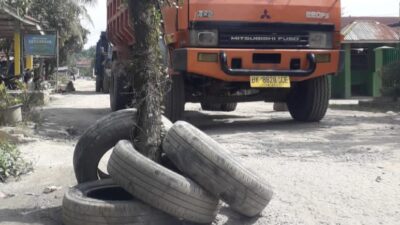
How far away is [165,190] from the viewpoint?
4.44 metres

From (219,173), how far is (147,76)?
1.08 m

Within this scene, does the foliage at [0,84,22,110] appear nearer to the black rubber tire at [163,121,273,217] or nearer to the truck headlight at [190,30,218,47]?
the truck headlight at [190,30,218,47]

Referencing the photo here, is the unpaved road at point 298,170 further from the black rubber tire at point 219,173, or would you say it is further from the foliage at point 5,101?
the foliage at point 5,101

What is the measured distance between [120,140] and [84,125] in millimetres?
6168

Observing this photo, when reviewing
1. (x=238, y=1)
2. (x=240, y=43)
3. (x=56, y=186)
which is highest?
(x=238, y=1)

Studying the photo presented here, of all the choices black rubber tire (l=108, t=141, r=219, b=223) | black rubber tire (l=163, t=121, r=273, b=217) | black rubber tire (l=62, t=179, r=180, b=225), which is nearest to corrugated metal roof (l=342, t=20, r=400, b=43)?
black rubber tire (l=163, t=121, r=273, b=217)

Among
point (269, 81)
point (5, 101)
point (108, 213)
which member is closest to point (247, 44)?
point (269, 81)

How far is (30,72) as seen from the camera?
20.2 meters

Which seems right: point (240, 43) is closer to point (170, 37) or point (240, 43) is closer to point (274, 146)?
point (170, 37)

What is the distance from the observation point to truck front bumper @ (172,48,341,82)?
354 inches

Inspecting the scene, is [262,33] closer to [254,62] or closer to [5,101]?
[254,62]

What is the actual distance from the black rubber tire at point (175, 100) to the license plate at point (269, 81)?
1.17 meters

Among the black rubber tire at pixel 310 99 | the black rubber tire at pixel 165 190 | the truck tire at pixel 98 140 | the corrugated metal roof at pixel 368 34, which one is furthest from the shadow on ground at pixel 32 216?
the corrugated metal roof at pixel 368 34

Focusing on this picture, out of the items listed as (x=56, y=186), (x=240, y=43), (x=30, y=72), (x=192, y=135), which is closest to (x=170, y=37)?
(x=240, y=43)
